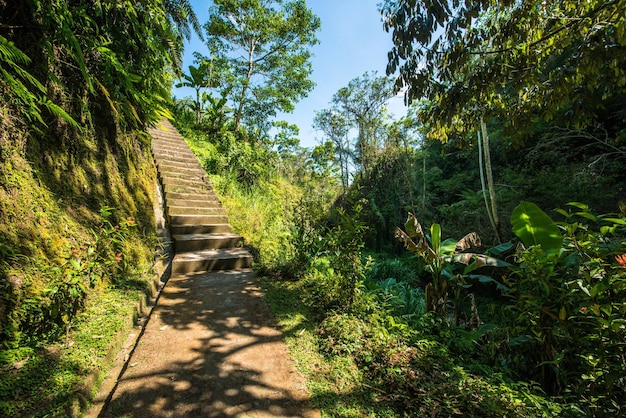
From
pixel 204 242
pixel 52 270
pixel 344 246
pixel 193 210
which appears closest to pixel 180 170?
pixel 193 210

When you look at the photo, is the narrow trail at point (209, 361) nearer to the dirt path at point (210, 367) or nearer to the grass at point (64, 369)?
the dirt path at point (210, 367)

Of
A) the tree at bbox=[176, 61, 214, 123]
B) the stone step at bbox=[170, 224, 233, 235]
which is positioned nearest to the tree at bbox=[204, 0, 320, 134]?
the tree at bbox=[176, 61, 214, 123]

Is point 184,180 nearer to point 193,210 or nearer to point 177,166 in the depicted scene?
point 177,166

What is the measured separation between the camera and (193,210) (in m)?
5.61

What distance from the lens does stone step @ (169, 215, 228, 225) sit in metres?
5.15

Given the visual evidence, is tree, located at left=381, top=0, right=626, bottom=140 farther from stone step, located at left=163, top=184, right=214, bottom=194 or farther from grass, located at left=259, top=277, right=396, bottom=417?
stone step, located at left=163, top=184, right=214, bottom=194

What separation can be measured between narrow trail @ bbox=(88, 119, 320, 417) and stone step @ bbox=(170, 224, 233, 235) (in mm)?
1312

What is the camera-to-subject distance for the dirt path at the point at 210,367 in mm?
1670

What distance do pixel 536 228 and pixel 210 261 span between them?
464 cm

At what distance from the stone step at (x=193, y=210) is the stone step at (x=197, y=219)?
0.57 ft

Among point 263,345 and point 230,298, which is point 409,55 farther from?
point 230,298

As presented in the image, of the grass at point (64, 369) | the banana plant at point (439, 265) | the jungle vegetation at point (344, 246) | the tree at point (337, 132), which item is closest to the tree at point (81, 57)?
the jungle vegetation at point (344, 246)

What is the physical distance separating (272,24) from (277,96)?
2816 mm

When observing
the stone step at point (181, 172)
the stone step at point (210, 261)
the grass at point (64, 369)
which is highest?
the stone step at point (181, 172)
